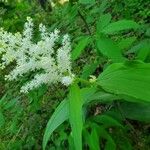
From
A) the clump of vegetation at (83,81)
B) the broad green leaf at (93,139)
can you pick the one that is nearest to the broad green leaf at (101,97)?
the clump of vegetation at (83,81)

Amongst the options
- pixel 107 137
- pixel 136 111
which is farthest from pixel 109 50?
pixel 107 137

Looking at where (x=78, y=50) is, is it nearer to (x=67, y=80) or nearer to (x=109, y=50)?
(x=109, y=50)

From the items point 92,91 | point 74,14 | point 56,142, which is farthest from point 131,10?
point 92,91

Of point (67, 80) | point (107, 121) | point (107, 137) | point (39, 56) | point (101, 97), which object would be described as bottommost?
point (107, 137)

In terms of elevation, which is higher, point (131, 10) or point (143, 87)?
point (143, 87)

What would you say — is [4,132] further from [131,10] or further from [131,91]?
[131,91]

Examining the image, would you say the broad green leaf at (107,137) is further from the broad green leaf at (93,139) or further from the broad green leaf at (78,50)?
the broad green leaf at (78,50)
